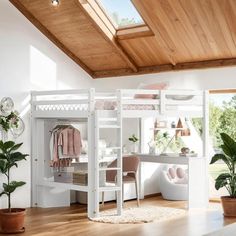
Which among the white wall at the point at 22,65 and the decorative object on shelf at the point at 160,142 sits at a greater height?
the white wall at the point at 22,65

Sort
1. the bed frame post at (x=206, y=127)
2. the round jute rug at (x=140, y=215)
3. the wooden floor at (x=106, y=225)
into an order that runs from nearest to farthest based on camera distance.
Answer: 1. the wooden floor at (x=106, y=225)
2. the round jute rug at (x=140, y=215)
3. the bed frame post at (x=206, y=127)

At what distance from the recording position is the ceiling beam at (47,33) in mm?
7805

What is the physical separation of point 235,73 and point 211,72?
17.9 inches

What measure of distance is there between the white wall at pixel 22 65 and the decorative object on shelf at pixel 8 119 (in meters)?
0.13

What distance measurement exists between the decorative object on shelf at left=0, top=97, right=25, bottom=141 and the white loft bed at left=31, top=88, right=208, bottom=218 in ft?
1.17

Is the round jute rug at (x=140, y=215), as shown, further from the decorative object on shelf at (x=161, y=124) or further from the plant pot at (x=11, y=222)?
the decorative object on shelf at (x=161, y=124)

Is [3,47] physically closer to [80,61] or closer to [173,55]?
[80,61]

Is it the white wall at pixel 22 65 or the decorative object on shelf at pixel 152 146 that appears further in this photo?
the decorative object on shelf at pixel 152 146

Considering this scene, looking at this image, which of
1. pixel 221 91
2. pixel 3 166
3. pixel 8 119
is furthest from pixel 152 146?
pixel 3 166

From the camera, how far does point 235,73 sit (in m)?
7.80

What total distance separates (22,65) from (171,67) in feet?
8.66

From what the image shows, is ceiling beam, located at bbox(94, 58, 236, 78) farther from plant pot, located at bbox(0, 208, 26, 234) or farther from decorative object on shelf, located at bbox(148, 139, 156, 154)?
plant pot, located at bbox(0, 208, 26, 234)

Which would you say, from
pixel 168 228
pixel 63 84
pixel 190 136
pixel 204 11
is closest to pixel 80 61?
pixel 63 84

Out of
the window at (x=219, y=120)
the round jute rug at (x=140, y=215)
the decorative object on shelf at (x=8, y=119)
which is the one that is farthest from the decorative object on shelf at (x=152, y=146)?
the decorative object on shelf at (x=8, y=119)
